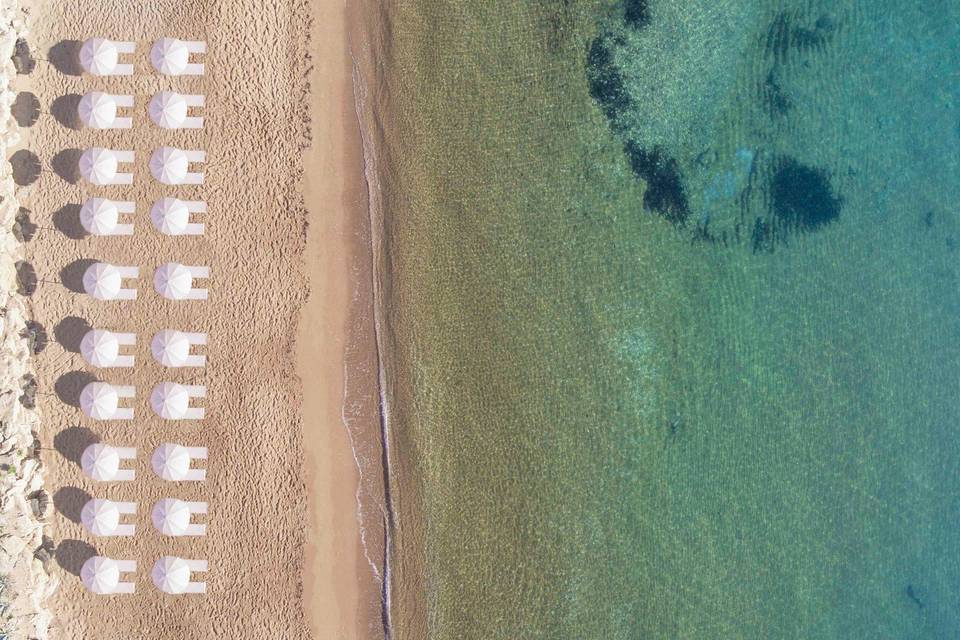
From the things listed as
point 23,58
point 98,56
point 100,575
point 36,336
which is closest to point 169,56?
point 98,56

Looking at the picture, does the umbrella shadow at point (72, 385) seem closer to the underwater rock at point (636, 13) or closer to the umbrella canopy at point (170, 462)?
the umbrella canopy at point (170, 462)

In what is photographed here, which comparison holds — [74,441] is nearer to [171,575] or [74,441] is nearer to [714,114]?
[171,575]

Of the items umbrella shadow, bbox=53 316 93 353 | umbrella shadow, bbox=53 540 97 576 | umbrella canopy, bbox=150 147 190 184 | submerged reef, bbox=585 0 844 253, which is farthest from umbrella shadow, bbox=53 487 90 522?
submerged reef, bbox=585 0 844 253

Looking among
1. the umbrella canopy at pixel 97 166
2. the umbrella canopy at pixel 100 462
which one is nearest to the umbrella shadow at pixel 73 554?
the umbrella canopy at pixel 100 462

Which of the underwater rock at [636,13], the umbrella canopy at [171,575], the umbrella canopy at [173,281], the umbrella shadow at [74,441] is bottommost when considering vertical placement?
the umbrella canopy at [171,575]

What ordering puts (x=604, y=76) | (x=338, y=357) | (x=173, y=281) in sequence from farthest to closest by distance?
(x=604, y=76) < (x=338, y=357) < (x=173, y=281)

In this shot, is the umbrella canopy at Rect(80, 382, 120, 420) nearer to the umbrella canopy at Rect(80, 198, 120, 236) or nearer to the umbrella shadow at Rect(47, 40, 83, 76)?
the umbrella canopy at Rect(80, 198, 120, 236)
